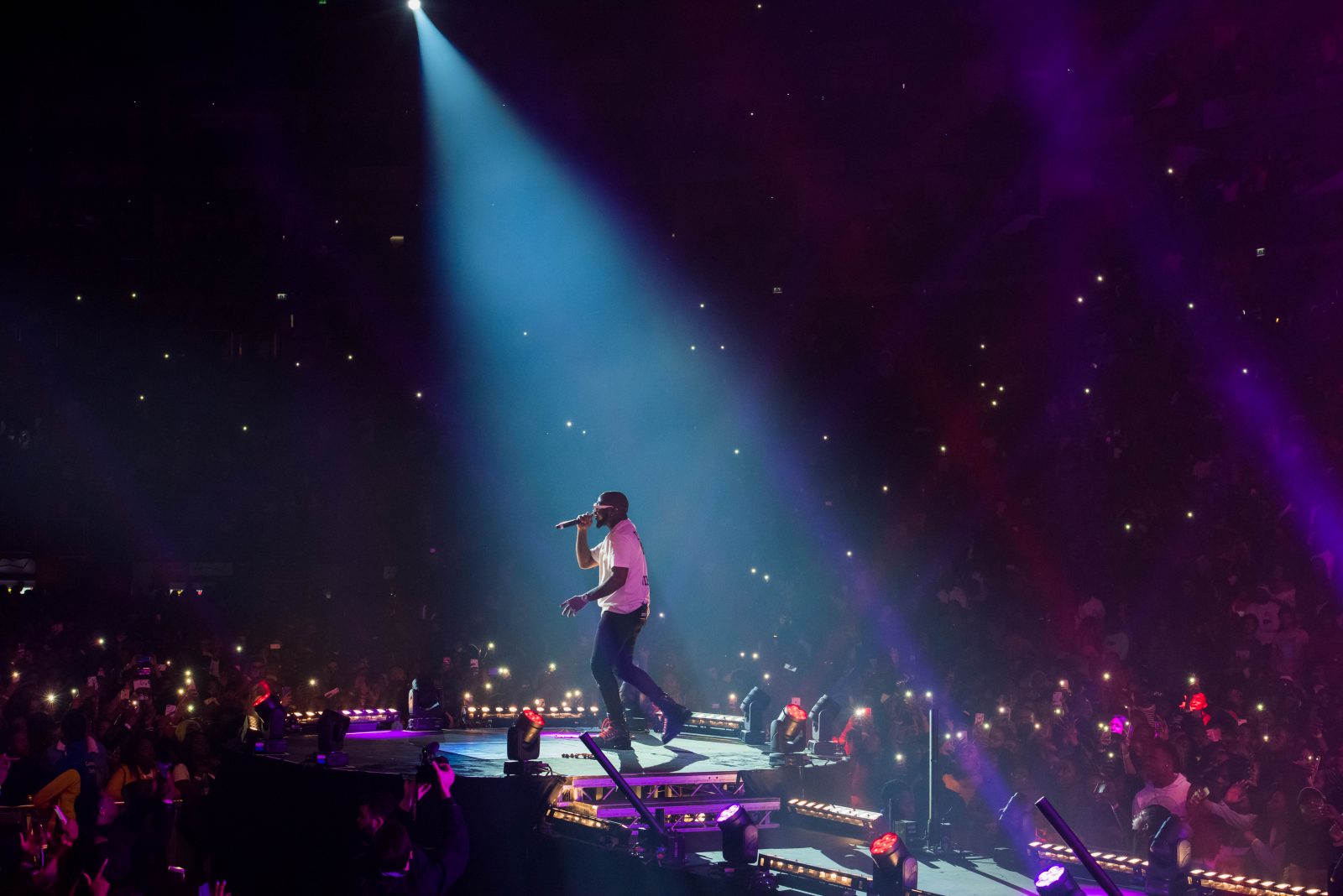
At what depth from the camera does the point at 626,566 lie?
7848mm

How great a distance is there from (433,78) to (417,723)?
40.8 feet

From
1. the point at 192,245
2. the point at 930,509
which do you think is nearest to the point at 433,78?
the point at 192,245

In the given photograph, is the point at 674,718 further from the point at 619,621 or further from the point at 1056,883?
the point at 1056,883

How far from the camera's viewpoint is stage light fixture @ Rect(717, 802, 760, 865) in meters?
5.39

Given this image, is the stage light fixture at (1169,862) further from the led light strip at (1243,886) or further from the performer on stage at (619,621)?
the performer on stage at (619,621)

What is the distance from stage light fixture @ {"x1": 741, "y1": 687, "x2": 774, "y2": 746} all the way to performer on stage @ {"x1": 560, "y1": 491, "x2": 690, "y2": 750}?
1182mm

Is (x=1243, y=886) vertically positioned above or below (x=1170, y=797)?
below

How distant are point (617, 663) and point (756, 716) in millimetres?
1651

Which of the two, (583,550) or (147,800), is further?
(583,550)

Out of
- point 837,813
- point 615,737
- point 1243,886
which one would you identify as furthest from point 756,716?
point 1243,886

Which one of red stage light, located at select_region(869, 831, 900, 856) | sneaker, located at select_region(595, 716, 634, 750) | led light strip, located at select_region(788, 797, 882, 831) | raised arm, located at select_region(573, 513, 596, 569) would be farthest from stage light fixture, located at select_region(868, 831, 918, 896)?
raised arm, located at select_region(573, 513, 596, 569)

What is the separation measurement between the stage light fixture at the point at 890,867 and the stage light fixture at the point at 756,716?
415 cm

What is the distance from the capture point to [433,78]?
19.1 m

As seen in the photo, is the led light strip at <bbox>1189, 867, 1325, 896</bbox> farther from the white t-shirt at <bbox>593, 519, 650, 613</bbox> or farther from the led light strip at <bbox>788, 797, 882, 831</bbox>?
the white t-shirt at <bbox>593, 519, 650, 613</bbox>
